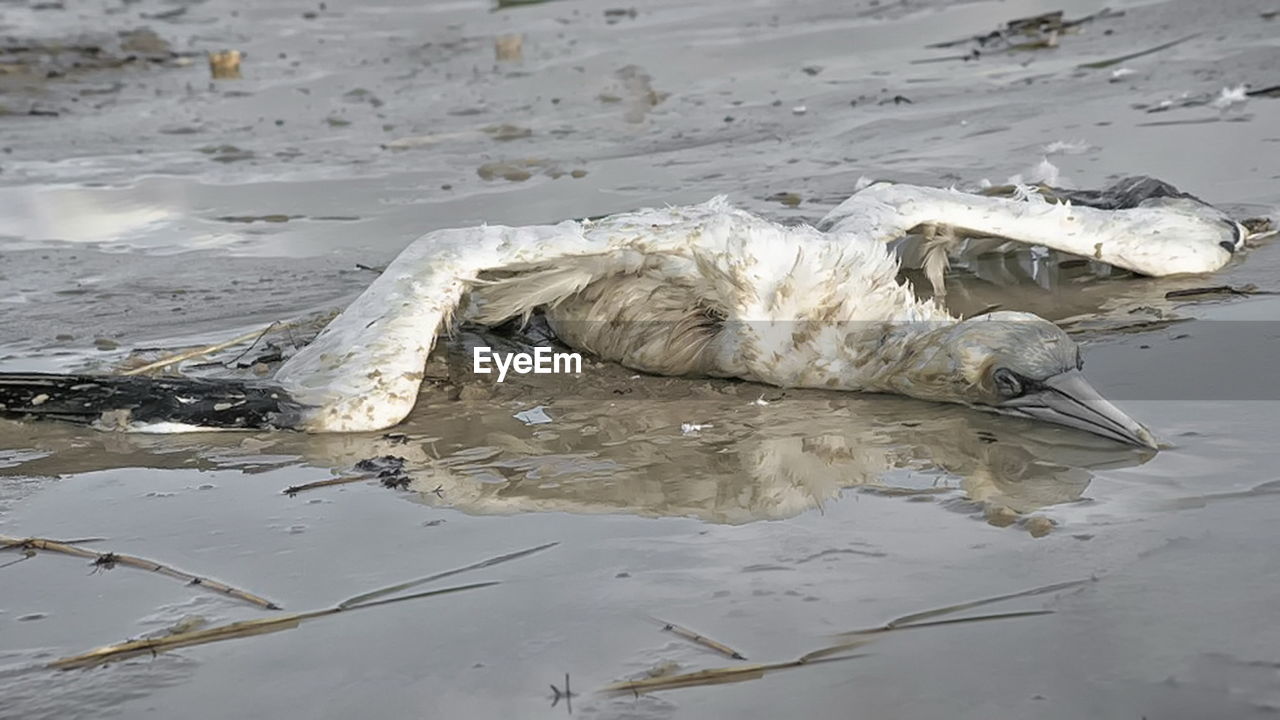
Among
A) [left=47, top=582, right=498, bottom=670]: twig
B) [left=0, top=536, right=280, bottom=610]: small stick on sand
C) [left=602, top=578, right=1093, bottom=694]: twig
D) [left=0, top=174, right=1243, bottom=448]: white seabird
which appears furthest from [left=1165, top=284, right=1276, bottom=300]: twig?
[left=0, top=536, right=280, bottom=610]: small stick on sand

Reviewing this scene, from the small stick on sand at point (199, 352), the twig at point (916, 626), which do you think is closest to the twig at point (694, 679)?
the twig at point (916, 626)

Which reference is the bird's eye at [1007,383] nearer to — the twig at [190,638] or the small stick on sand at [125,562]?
the twig at [190,638]

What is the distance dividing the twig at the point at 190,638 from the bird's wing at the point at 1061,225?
2656 millimetres

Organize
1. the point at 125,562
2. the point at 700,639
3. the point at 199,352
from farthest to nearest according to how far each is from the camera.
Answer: the point at 199,352
the point at 125,562
the point at 700,639

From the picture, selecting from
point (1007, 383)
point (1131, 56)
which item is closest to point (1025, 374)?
point (1007, 383)

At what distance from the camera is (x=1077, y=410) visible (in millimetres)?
3938

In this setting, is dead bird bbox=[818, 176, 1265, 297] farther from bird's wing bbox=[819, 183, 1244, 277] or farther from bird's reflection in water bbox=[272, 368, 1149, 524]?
bird's reflection in water bbox=[272, 368, 1149, 524]

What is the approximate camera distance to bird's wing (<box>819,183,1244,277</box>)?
5.30m

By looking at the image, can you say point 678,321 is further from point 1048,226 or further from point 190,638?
point 190,638

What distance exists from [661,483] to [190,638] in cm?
128

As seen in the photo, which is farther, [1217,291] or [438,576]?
[1217,291]

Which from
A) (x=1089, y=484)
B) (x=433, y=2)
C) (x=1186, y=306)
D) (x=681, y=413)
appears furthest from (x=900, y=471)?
(x=433, y=2)

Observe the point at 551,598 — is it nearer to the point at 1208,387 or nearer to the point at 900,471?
the point at 900,471
